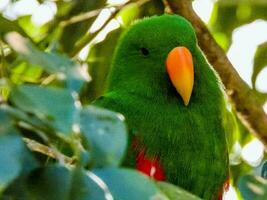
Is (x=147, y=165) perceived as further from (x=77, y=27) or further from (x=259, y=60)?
(x=259, y=60)

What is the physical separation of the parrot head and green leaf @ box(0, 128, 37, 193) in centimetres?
108

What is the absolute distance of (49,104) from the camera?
982 millimetres

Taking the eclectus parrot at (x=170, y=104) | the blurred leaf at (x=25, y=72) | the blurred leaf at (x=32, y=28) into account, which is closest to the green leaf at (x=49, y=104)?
the eclectus parrot at (x=170, y=104)

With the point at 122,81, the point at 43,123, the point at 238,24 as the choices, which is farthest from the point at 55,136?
the point at 238,24


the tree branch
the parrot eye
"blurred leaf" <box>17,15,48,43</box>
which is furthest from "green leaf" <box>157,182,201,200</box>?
"blurred leaf" <box>17,15,48,43</box>

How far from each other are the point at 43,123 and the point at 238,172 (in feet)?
5.54

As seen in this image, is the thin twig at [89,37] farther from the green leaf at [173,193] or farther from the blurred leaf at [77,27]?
the green leaf at [173,193]

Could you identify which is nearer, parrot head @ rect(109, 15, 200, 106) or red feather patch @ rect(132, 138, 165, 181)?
red feather patch @ rect(132, 138, 165, 181)

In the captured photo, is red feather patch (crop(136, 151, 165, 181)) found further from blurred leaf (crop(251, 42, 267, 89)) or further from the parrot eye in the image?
blurred leaf (crop(251, 42, 267, 89))

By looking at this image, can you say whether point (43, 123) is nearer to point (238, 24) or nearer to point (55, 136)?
point (55, 136)

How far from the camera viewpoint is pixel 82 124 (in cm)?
100

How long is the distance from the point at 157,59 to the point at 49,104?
1.18 m

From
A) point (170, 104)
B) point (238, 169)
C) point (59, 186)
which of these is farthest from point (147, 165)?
point (59, 186)

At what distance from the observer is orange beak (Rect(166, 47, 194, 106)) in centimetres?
205
